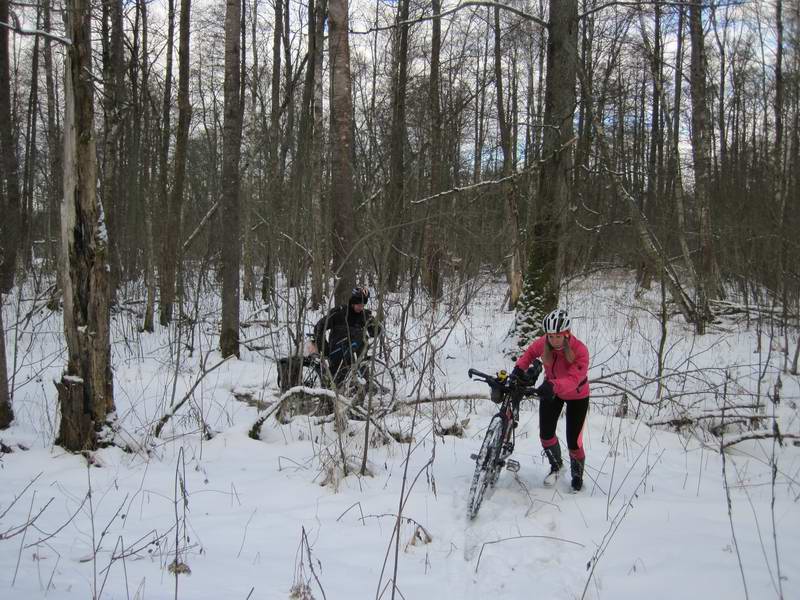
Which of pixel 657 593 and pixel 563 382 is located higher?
pixel 563 382

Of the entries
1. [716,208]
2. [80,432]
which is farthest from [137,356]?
[716,208]

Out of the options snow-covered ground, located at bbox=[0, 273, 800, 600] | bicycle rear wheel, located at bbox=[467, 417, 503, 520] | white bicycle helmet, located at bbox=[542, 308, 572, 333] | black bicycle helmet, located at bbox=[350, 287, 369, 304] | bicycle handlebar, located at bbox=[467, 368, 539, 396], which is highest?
black bicycle helmet, located at bbox=[350, 287, 369, 304]

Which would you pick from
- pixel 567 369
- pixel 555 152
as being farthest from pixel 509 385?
pixel 555 152

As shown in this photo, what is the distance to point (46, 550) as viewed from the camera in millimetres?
2959

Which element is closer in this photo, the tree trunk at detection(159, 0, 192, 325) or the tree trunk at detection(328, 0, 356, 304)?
the tree trunk at detection(328, 0, 356, 304)

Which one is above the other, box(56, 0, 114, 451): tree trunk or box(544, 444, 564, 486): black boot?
box(56, 0, 114, 451): tree trunk

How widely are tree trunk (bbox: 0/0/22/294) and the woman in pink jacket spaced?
9.33 metres

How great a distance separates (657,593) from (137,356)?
7574 millimetres

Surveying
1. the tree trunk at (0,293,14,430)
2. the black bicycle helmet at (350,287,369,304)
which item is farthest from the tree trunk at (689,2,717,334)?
the tree trunk at (0,293,14,430)

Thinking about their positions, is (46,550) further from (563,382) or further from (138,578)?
(563,382)

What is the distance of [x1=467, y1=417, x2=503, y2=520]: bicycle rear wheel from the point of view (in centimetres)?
Answer: 360

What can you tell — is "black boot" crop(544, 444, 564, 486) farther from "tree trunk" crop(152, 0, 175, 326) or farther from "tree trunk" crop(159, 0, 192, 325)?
"tree trunk" crop(152, 0, 175, 326)

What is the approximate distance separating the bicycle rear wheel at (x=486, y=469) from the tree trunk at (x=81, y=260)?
3016 millimetres

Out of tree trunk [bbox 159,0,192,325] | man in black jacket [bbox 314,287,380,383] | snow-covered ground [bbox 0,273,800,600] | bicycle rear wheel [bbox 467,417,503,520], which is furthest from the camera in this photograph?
tree trunk [bbox 159,0,192,325]
